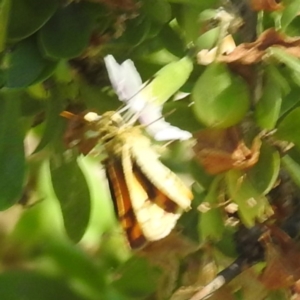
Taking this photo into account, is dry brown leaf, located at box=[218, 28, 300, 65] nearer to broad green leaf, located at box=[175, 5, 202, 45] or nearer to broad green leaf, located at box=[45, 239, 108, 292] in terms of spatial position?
broad green leaf, located at box=[175, 5, 202, 45]

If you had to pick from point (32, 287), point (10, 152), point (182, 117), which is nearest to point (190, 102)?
point (182, 117)

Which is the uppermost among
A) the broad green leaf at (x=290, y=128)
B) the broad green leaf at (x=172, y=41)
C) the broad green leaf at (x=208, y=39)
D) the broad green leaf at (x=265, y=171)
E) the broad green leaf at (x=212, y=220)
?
the broad green leaf at (x=208, y=39)

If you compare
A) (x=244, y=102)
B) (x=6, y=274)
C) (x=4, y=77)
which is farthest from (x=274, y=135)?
(x=6, y=274)

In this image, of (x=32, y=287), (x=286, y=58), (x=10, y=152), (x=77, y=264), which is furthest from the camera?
(x=77, y=264)

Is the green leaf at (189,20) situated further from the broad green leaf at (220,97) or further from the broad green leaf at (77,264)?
the broad green leaf at (77,264)

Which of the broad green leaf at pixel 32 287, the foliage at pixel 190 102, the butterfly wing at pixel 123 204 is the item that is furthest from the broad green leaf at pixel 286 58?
the broad green leaf at pixel 32 287

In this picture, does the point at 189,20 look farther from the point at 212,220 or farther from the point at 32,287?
the point at 32,287
